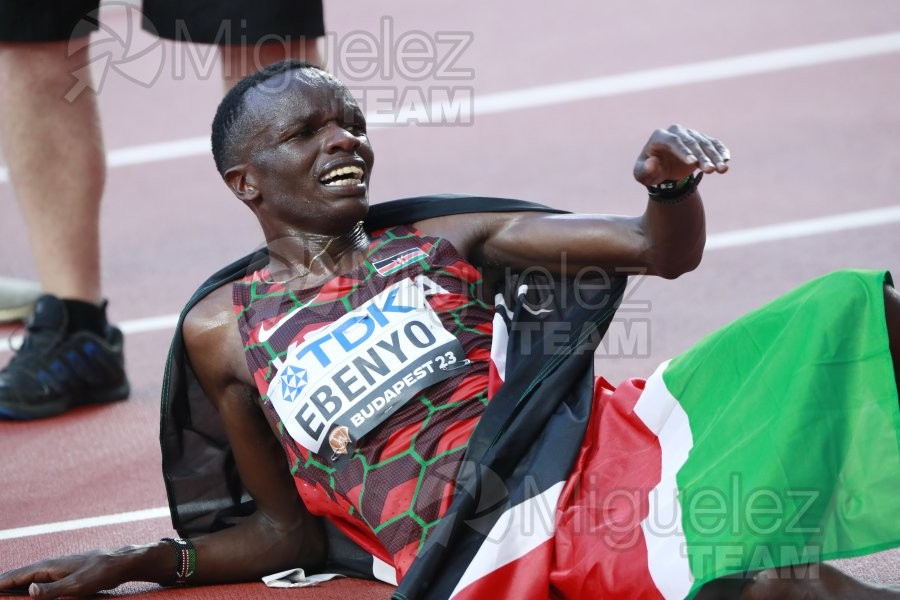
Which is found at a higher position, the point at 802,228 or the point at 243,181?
the point at 243,181

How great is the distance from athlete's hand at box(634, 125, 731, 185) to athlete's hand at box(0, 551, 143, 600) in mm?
1471

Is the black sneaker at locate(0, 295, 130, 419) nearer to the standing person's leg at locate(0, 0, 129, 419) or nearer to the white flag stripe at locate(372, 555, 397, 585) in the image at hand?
the standing person's leg at locate(0, 0, 129, 419)

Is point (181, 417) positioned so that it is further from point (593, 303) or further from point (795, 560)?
point (795, 560)

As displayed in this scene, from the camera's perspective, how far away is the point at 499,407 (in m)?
3.13

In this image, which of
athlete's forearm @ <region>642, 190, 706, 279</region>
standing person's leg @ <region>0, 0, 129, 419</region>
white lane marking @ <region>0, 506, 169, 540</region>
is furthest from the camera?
standing person's leg @ <region>0, 0, 129, 419</region>

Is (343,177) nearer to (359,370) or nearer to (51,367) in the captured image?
(359,370)

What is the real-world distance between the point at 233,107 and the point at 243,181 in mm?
178

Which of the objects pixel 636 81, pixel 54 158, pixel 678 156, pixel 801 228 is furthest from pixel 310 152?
pixel 636 81

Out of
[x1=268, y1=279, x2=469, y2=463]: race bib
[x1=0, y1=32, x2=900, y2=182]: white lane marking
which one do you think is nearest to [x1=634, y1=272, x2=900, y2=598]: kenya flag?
[x1=268, y1=279, x2=469, y2=463]: race bib

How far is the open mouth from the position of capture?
333cm

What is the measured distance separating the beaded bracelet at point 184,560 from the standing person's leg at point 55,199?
145 cm

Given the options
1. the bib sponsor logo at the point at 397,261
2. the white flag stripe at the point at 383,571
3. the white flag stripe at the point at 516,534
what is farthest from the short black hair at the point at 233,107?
the white flag stripe at the point at 516,534

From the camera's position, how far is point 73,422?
4645 mm

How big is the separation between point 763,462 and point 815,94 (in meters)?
4.92
